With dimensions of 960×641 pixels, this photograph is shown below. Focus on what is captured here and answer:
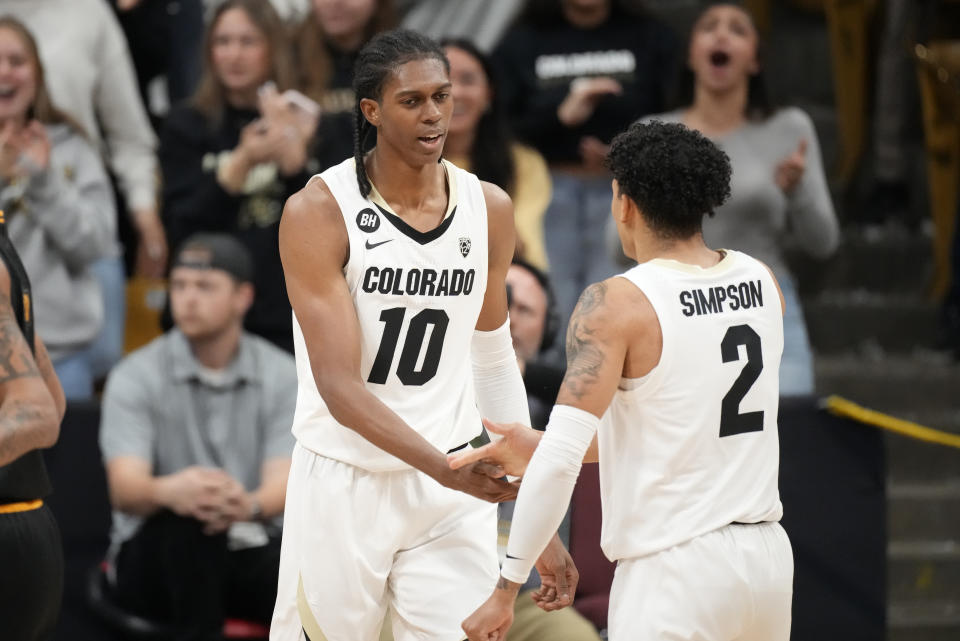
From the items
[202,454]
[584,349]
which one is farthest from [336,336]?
[202,454]

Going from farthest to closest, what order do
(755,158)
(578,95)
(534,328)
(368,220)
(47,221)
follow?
(578,95), (755,158), (47,221), (534,328), (368,220)

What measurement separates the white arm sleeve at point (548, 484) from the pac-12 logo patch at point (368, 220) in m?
0.71

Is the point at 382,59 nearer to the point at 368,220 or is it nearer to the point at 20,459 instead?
the point at 368,220

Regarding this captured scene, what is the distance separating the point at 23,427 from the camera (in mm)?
3969

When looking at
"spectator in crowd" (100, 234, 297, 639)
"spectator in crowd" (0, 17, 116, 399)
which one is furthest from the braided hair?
"spectator in crowd" (0, 17, 116, 399)

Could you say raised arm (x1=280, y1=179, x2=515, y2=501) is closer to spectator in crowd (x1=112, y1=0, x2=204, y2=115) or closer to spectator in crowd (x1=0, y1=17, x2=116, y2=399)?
spectator in crowd (x1=0, y1=17, x2=116, y2=399)

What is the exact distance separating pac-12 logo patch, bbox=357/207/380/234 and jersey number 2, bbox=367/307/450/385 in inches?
8.6

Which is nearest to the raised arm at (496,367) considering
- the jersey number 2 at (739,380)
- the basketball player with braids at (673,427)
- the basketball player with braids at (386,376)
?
the basketball player with braids at (386,376)

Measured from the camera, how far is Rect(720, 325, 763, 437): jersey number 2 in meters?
3.67

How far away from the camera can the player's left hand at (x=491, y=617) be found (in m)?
3.72

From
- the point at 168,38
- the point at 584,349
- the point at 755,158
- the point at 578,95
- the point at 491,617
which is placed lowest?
the point at 491,617

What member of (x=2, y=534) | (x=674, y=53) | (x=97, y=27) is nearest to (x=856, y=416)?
(x=674, y=53)

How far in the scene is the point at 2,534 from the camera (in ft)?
13.5

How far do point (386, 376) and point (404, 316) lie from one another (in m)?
0.17
